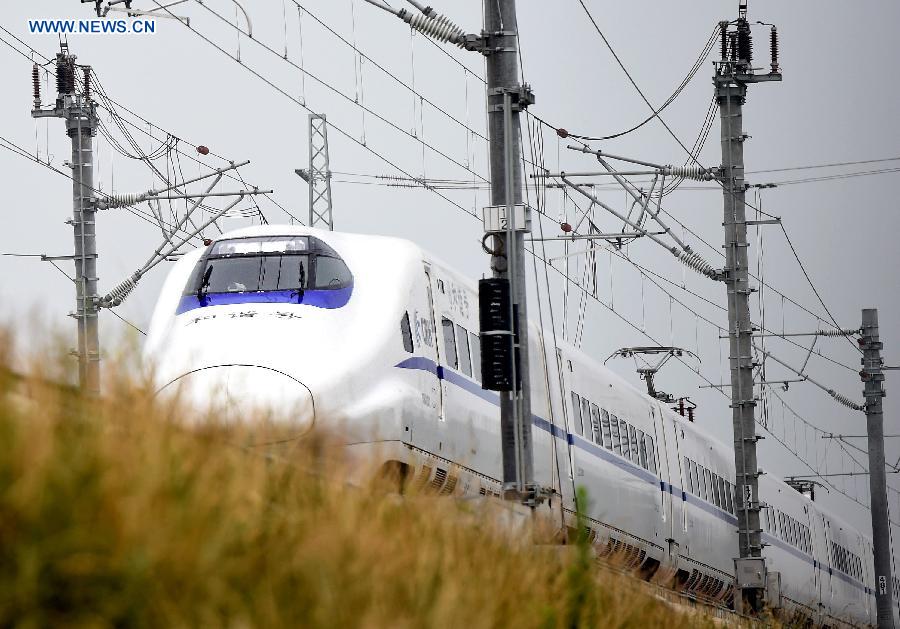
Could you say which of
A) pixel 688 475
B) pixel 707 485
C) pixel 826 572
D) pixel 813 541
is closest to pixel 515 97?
pixel 688 475

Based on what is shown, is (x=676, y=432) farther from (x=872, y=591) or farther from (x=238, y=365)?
(x=872, y=591)

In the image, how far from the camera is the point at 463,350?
17.3m

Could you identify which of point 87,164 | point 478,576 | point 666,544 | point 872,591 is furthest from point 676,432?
point 872,591

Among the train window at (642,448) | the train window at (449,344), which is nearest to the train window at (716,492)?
the train window at (642,448)

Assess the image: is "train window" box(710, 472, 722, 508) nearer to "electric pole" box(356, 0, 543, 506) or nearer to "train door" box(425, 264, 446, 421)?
"electric pole" box(356, 0, 543, 506)

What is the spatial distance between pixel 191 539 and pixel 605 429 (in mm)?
18799

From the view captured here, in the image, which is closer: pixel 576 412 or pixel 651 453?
pixel 576 412

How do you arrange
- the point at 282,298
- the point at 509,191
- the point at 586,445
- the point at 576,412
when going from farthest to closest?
the point at 586,445, the point at 576,412, the point at 509,191, the point at 282,298

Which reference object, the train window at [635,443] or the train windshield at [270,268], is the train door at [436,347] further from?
the train window at [635,443]

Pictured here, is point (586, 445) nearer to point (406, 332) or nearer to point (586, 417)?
point (586, 417)

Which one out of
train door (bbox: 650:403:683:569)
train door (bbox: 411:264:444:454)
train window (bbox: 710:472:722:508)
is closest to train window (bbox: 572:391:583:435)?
train door (bbox: 650:403:683:569)

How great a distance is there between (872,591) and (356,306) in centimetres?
4243

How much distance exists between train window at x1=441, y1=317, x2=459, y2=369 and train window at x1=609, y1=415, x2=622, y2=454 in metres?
7.31

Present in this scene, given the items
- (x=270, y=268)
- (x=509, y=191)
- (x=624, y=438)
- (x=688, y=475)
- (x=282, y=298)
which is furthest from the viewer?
(x=688, y=475)
